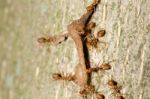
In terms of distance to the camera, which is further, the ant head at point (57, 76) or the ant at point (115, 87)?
the ant head at point (57, 76)

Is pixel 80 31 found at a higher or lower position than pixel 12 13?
lower

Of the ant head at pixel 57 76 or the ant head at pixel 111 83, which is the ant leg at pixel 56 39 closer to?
the ant head at pixel 57 76

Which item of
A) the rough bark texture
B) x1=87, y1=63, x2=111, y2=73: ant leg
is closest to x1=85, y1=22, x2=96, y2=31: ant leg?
the rough bark texture

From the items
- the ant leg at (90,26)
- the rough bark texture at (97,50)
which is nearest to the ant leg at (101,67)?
the rough bark texture at (97,50)

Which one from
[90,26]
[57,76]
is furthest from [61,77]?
[90,26]

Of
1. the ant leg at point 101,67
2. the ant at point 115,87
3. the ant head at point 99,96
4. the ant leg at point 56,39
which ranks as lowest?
the ant head at point 99,96

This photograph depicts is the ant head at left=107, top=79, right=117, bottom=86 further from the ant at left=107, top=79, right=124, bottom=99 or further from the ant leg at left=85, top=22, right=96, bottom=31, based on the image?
the ant leg at left=85, top=22, right=96, bottom=31

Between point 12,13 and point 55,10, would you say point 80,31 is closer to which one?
point 55,10

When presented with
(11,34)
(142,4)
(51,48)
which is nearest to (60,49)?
(51,48)
